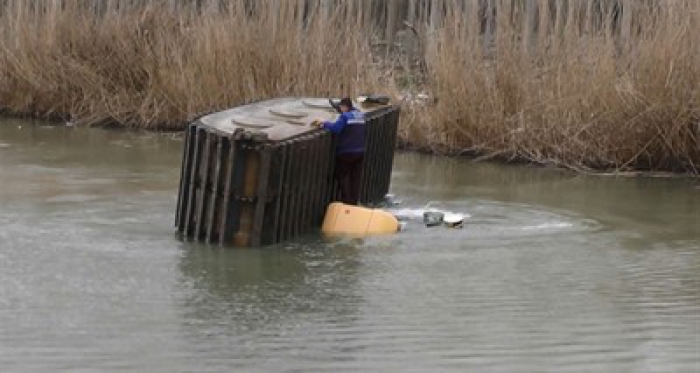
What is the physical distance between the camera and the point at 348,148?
14.3m

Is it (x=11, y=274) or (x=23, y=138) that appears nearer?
(x=11, y=274)

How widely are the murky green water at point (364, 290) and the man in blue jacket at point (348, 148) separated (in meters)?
0.82

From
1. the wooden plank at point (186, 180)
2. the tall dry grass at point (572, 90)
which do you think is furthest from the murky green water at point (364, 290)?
the tall dry grass at point (572, 90)

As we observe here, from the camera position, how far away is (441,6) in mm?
24609

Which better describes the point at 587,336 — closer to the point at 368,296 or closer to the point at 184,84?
the point at 368,296

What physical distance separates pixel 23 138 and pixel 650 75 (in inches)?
392

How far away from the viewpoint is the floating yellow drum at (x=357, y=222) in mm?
13609

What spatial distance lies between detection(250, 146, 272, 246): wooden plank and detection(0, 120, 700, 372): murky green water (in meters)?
0.27

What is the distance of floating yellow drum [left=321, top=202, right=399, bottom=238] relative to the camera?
13.6 metres

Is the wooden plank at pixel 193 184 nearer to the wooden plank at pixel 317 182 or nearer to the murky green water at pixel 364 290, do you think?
the murky green water at pixel 364 290

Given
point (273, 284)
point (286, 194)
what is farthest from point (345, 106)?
point (273, 284)

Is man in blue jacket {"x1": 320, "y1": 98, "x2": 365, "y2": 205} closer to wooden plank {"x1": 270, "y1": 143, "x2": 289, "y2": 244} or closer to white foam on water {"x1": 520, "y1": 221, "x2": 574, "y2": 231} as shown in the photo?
wooden plank {"x1": 270, "y1": 143, "x2": 289, "y2": 244}

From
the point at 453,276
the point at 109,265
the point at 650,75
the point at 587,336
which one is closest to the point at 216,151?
the point at 109,265

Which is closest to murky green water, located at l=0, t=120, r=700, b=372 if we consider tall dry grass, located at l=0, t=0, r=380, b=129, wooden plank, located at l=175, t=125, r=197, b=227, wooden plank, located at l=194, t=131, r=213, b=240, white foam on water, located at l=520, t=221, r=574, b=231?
white foam on water, located at l=520, t=221, r=574, b=231
